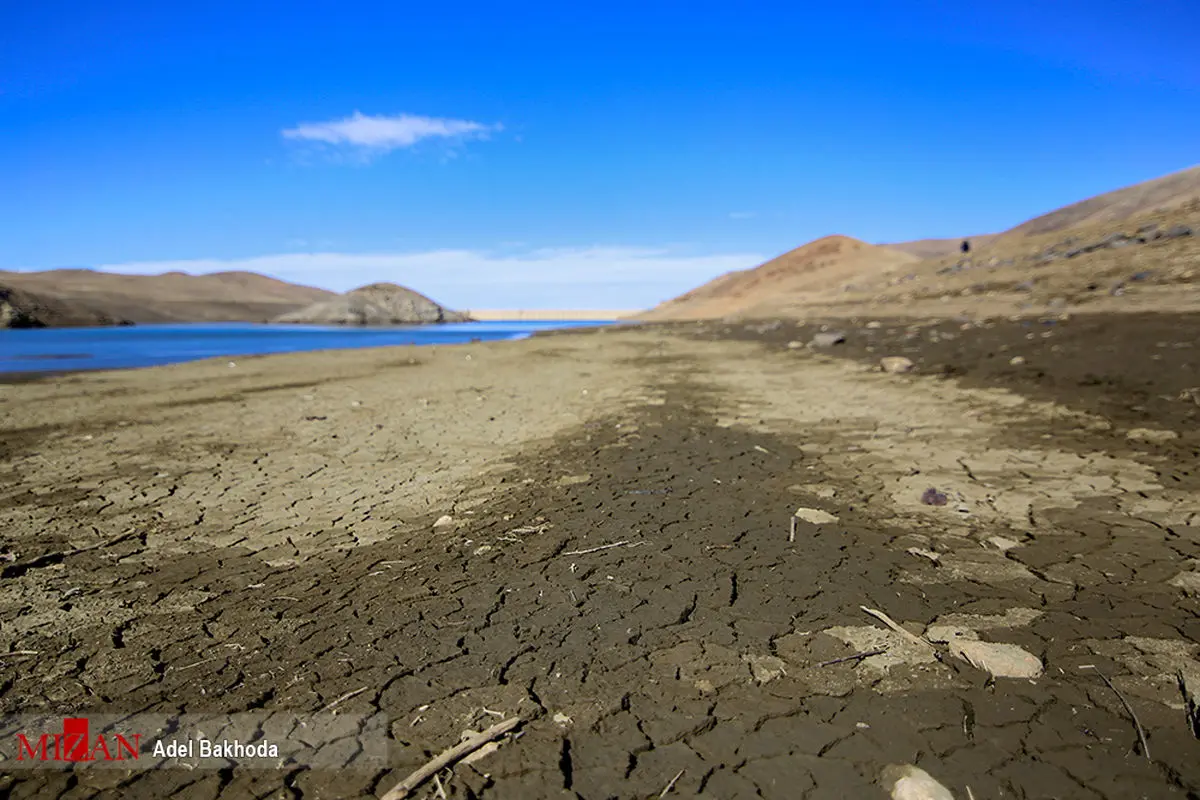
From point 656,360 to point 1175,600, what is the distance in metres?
12.0

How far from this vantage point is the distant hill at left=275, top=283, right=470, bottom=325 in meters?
63.3

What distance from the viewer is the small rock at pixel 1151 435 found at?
185 inches

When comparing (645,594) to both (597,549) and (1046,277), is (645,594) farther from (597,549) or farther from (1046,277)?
Result: (1046,277)

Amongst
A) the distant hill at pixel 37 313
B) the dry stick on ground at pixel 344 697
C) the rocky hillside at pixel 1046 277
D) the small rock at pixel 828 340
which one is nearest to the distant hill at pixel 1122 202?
the rocky hillside at pixel 1046 277

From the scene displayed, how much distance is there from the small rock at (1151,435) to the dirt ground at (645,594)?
65mm

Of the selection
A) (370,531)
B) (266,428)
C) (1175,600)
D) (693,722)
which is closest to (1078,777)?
(693,722)

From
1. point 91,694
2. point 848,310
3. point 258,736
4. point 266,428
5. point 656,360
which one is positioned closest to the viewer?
point 258,736

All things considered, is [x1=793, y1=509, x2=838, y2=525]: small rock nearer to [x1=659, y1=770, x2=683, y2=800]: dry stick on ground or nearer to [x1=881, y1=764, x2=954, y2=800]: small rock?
[x1=881, y1=764, x2=954, y2=800]: small rock

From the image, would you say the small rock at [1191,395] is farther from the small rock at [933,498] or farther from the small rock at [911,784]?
the small rock at [911,784]

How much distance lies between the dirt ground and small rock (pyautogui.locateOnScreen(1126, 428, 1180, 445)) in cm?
6

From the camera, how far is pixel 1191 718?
5.60 ft

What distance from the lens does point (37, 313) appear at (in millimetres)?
49750

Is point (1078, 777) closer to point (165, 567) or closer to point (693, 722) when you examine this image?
point (693, 722)

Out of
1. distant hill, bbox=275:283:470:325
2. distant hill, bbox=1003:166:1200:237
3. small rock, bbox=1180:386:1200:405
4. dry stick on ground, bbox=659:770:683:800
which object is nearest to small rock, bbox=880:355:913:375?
A: small rock, bbox=1180:386:1200:405
